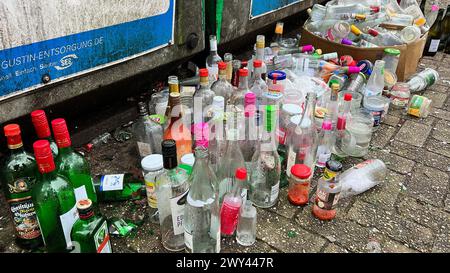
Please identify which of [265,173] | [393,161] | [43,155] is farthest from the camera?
[393,161]

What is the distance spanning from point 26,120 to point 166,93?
0.95 m

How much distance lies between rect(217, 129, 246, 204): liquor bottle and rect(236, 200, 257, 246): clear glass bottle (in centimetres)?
15

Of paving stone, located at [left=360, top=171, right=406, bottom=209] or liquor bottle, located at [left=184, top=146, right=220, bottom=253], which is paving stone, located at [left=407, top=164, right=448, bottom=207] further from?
liquor bottle, located at [left=184, top=146, right=220, bottom=253]

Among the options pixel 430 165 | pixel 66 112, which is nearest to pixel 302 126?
pixel 430 165

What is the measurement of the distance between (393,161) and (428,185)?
0.94 ft

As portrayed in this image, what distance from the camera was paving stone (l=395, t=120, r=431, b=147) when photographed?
110 inches

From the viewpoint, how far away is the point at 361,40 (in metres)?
3.51

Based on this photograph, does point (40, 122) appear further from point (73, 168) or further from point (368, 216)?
point (368, 216)

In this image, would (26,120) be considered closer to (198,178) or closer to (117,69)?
(117,69)

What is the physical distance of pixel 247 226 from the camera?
6.15 ft

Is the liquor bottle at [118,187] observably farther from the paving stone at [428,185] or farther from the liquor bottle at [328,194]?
the paving stone at [428,185]

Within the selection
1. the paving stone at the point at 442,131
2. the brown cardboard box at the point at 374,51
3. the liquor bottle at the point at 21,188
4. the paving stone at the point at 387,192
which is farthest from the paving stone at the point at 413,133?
the liquor bottle at the point at 21,188

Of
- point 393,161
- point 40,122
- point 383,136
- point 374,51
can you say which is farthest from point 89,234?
point 374,51

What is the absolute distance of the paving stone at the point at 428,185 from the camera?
2.23 metres
